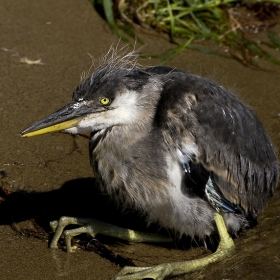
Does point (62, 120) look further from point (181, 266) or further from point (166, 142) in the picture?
point (181, 266)

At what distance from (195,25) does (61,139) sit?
2.16 metres

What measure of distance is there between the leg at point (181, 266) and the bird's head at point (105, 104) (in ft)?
2.79

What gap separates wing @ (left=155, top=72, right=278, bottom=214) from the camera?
4539mm

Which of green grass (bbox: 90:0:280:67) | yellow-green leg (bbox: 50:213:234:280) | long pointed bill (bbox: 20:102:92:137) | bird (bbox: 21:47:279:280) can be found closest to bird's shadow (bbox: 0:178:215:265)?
yellow-green leg (bbox: 50:213:234:280)

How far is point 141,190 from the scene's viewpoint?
4.65 meters

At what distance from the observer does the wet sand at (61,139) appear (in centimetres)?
457

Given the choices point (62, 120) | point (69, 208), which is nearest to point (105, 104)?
point (62, 120)

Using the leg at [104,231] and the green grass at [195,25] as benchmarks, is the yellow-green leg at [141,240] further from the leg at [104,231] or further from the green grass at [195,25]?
the green grass at [195,25]

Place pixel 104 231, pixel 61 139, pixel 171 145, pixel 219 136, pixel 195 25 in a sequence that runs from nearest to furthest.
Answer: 1. pixel 171 145
2. pixel 219 136
3. pixel 104 231
4. pixel 61 139
5. pixel 195 25

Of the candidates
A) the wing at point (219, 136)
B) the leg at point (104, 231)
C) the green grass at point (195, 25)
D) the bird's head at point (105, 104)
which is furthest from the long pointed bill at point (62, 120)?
the green grass at point (195, 25)

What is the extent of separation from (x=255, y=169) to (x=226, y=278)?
2.76 feet

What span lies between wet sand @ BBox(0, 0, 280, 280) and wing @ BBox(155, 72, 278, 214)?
1.11 ft

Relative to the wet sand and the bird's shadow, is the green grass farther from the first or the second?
the bird's shadow

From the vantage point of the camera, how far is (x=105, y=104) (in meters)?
4.54
